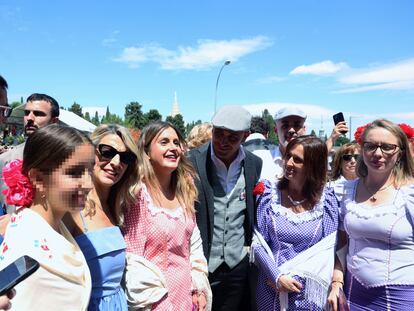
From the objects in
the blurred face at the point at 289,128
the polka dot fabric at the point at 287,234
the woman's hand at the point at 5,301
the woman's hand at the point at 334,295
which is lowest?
the woman's hand at the point at 334,295

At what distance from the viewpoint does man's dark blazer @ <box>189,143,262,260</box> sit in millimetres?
3182

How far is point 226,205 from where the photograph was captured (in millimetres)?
3293

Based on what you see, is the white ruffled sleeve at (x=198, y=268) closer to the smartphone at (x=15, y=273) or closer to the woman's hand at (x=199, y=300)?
the woman's hand at (x=199, y=300)

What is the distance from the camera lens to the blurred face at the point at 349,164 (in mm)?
Answer: 5215

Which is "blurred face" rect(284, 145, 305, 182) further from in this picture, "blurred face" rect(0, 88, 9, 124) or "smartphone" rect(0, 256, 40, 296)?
"blurred face" rect(0, 88, 9, 124)

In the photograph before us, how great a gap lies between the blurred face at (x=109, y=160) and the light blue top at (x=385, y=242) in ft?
5.99

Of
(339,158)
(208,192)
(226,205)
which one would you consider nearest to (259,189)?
(226,205)

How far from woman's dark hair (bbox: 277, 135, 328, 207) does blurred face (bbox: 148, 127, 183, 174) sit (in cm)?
100

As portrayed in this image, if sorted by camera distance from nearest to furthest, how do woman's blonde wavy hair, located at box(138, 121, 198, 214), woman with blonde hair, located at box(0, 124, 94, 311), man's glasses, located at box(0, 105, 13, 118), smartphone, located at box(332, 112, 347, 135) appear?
woman with blonde hair, located at box(0, 124, 94, 311)
woman's blonde wavy hair, located at box(138, 121, 198, 214)
man's glasses, located at box(0, 105, 13, 118)
smartphone, located at box(332, 112, 347, 135)

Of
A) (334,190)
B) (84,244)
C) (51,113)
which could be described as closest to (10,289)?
(84,244)

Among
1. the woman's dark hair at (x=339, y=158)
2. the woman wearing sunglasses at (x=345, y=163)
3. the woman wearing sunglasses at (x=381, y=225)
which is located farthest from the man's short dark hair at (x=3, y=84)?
the woman's dark hair at (x=339, y=158)

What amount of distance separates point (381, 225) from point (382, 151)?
0.57 meters

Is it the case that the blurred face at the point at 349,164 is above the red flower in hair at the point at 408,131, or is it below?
below

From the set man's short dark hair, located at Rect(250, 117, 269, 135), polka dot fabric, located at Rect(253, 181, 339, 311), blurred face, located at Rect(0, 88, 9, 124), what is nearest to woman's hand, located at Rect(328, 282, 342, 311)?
polka dot fabric, located at Rect(253, 181, 339, 311)
